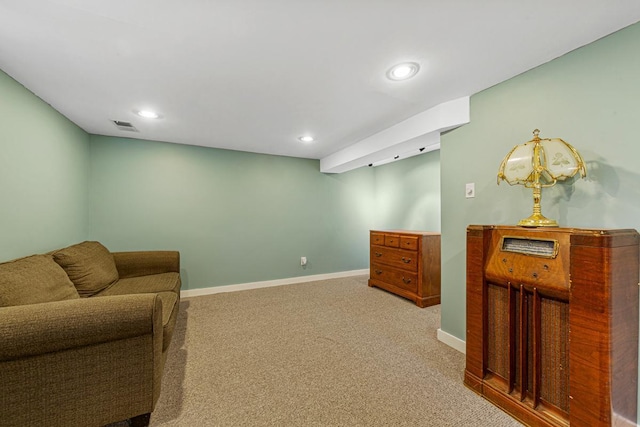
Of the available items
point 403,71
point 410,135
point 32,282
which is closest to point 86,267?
point 32,282

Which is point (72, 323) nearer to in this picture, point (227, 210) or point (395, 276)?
point (227, 210)

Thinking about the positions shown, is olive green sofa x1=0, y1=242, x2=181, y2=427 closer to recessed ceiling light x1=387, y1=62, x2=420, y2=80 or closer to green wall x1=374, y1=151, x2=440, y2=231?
recessed ceiling light x1=387, y1=62, x2=420, y2=80

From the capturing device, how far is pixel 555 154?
149cm

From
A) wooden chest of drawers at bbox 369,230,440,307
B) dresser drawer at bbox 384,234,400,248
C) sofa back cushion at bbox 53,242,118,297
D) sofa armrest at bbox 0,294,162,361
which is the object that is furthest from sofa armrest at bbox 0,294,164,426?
dresser drawer at bbox 384,234,400,248

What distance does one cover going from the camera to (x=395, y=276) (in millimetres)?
3578

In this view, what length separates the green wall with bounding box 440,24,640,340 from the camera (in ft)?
4.49

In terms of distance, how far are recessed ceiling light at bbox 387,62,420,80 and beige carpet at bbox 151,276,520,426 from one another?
208cm

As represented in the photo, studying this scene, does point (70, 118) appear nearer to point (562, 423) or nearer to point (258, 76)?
point (258, 76)

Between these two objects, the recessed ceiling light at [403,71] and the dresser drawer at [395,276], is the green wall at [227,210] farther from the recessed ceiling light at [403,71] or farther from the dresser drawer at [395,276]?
the recessed ceiling light at [403,71]

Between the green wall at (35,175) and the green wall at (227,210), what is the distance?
1.33ft

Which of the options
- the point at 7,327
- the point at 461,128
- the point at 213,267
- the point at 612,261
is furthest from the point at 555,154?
the point at 213,267

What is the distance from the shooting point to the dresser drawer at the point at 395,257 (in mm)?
3315

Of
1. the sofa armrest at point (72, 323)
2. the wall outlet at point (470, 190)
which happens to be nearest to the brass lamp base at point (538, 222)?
the wall outlet at point (470, 190)

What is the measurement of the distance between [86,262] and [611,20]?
3.79 metres
